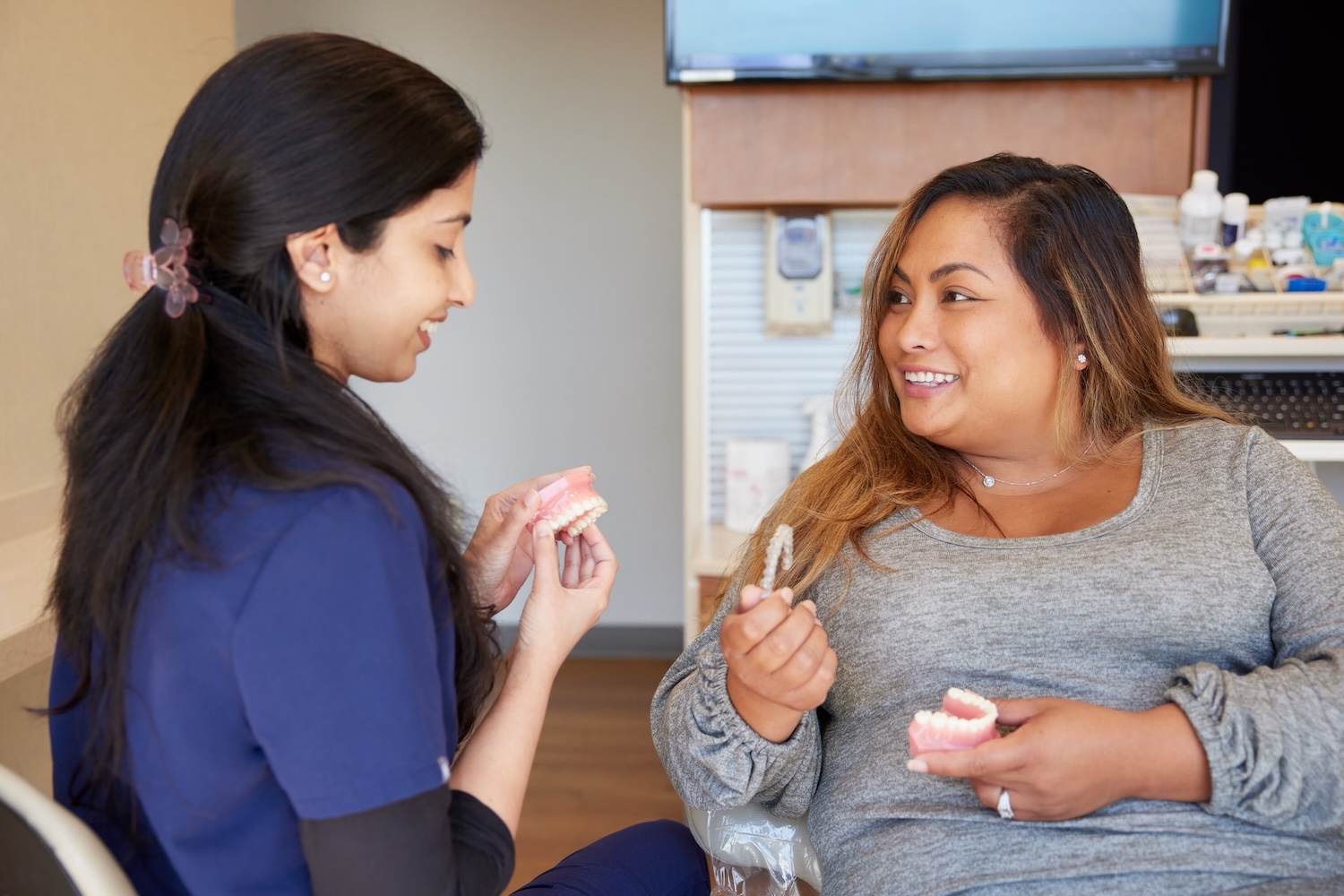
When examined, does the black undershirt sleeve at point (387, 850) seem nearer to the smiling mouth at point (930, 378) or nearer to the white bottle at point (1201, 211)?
the smiling mouth at point (930, 378)

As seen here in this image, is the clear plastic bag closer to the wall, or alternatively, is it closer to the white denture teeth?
the white denture teeth

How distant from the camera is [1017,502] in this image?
147 centimetres

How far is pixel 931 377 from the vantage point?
1.44m

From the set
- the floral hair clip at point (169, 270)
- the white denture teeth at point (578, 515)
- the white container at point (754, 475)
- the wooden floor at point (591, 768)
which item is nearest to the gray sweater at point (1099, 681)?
the white denture teeth at point (578, 515)

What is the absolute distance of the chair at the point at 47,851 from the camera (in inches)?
30.0

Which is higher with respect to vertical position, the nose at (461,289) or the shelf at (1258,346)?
the nose at (461,289)

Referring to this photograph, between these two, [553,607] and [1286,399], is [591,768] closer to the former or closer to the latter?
[1286,399]

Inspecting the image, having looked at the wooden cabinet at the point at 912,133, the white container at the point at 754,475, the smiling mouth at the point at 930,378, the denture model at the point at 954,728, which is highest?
the wooden cabinet at the point at 912,133

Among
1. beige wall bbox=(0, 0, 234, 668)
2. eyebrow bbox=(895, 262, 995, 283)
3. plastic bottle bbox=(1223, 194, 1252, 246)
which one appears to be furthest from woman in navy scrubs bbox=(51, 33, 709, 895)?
plastic bottle bbox=(1223, 194, 1252, 246)

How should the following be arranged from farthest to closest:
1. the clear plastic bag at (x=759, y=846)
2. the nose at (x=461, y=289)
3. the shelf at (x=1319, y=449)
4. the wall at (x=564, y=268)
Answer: the wall at (x=564, y=268)
the shelf at (x=1319, y=449)
the clear plastic bag at (x=759, y=846)
the nose at (x=461, y=289)

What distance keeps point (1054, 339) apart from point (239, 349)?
0.97 metres

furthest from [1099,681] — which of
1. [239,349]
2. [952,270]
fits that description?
[239,349]

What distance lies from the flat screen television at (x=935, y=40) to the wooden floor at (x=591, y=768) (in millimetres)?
1715

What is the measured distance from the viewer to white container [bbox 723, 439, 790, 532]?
2480 mm
